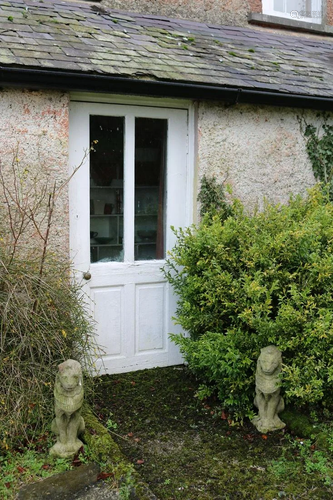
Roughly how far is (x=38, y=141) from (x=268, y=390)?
3128 millimetres

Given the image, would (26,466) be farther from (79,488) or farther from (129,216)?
(129,216)

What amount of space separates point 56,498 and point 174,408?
172 centimetres

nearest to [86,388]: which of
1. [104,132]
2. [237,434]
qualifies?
[237,434]

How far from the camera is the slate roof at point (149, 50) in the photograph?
4973 mm

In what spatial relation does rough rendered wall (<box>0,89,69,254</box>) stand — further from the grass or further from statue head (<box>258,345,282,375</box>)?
statue head (<box>258,345,282,375</box>)

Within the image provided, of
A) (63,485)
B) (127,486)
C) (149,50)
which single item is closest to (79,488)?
(63,485)

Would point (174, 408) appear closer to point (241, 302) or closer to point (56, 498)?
point (241, 302)

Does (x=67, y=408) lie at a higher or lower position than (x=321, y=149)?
lower

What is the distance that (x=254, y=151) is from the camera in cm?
605

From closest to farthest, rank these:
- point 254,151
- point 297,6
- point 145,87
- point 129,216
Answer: point 145,87
point 129,216
point 254,151
point 297,6

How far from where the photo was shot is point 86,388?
15.1ft

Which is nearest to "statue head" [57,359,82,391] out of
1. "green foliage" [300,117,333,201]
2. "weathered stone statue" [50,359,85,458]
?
"weathered stone statue" [50,359,85,458]

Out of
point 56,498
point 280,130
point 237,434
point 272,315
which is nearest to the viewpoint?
point 56,498

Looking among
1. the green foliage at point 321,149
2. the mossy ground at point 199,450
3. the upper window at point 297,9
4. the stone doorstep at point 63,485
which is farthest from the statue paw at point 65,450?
the upper window at point 297,9
